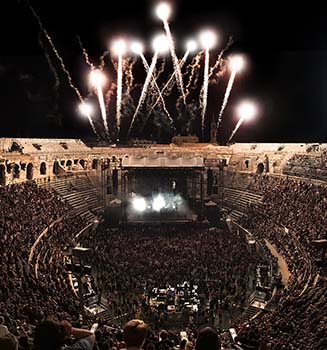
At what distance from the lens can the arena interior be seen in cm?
1841

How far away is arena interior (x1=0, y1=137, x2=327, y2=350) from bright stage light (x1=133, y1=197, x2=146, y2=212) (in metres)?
0.10

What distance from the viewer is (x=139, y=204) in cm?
4738

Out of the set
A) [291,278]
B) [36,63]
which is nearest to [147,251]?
[291,278]

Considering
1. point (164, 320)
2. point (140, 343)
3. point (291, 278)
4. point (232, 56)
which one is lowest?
point (164, 320)

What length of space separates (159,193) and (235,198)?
7.69 m

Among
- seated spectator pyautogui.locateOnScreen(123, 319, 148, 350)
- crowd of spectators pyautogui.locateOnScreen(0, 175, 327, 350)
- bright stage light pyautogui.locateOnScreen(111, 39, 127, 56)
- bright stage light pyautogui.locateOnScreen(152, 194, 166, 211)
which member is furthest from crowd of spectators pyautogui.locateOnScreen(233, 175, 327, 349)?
bright stage light pyautogui.locateOnScreen(111, 39, 127, 56)

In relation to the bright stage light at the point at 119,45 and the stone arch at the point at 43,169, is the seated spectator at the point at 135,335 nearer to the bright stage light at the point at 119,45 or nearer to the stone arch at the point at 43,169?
the bright stage light at the point at 119,45

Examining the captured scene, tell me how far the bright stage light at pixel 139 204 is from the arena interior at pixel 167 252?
101 millimetres

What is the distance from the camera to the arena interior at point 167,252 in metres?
18.4

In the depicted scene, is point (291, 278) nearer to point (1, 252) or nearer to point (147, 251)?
point (147, 251)

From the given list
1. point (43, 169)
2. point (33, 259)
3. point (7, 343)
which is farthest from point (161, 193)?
point (7, 343)

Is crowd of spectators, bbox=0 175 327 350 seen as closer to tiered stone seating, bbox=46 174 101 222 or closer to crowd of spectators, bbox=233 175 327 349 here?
crowd of spectators, bbox=233 175 327 349

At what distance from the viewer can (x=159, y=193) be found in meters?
48.1

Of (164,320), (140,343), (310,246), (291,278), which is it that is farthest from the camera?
(310,246)
